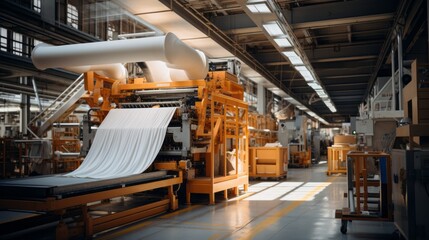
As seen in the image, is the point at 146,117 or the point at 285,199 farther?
the point at 285,199

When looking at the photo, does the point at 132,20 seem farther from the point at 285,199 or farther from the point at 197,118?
the point at 285,199

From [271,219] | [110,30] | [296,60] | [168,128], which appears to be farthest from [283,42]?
[271,219]

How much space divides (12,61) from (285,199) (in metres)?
9.95

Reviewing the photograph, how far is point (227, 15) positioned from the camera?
45.4 feet

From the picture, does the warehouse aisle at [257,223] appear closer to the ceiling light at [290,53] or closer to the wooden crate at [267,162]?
the wooden crate at [267,162]

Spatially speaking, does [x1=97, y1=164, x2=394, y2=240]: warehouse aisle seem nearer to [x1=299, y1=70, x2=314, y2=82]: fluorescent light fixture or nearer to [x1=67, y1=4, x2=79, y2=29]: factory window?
[x1=299, y1=70, x2=314, y2=82]: fluorescent light fixture

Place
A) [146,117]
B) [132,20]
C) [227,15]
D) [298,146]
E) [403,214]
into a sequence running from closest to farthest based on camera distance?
[403,214], [146,117], [132,20], [227,15], [298,146]

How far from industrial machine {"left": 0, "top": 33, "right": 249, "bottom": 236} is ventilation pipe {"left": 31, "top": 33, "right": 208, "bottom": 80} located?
0.06 ft

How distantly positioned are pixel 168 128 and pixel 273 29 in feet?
14.8

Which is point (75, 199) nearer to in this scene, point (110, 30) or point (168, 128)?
point (168, 128)

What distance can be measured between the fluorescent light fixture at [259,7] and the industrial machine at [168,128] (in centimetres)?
172

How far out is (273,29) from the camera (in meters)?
11.1

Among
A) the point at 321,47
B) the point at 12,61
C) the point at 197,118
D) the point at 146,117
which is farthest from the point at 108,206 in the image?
the point at 321,47

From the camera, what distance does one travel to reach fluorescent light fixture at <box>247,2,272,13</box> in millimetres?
9249
